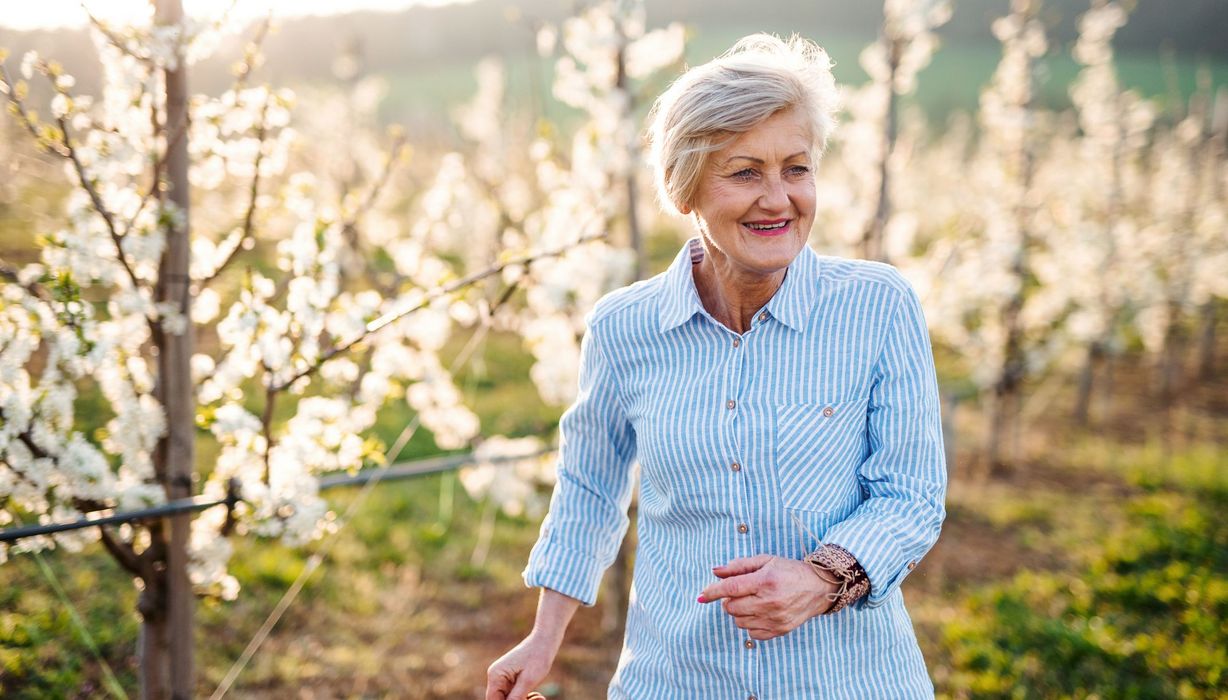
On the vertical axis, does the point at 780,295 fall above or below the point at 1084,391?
above

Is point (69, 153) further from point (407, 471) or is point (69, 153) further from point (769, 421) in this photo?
point (769, 421)

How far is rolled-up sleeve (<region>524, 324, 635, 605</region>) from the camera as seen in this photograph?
1.73 m

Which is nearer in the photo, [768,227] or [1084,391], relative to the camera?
[768,227]

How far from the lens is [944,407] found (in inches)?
363

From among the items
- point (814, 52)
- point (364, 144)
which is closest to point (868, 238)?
point (814, 52)

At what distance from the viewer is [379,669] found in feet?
13.4

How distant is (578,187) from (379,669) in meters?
2.58

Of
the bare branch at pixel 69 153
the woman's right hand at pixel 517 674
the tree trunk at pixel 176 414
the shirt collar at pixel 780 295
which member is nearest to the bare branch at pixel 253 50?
the tree trunk at pixel 176 414

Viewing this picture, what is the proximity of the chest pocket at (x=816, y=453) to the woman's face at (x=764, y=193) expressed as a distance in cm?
28

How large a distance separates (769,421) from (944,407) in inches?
329

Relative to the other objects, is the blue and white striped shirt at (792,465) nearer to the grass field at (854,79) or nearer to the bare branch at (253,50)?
the bare branch at (253,50)

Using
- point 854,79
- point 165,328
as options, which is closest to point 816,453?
point 165,328

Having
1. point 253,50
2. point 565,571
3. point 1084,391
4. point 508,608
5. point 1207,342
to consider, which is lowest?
point 1084,391

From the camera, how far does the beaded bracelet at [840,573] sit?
139 centimetres
